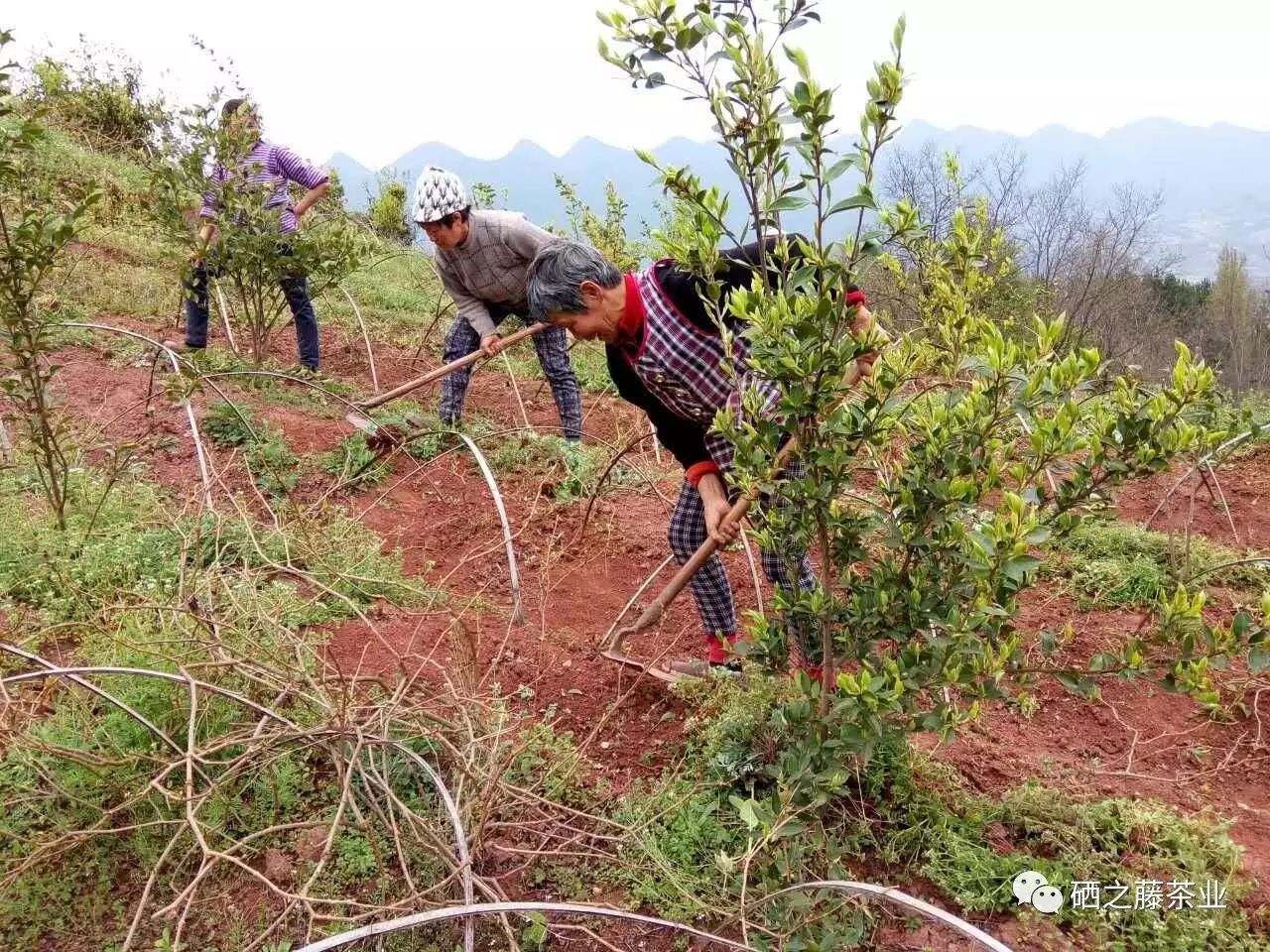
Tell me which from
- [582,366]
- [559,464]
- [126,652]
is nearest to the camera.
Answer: [126,652]

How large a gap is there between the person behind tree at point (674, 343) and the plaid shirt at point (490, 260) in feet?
5.80

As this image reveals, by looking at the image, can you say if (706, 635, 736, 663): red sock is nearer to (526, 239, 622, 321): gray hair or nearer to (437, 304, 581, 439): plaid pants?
(526, 239, 622, 321): gray hair

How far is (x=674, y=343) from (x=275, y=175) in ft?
12.1

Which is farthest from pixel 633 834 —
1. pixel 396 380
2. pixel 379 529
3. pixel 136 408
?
pixel 396 380

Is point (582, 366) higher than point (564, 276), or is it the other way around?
point (564, 276)

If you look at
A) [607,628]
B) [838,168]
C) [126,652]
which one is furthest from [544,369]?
[838,168]

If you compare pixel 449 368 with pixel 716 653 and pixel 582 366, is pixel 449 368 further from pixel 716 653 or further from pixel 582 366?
pixel 582 366

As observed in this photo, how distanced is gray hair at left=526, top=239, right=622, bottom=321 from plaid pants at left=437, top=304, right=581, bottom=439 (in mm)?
2197

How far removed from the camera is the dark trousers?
461 cm

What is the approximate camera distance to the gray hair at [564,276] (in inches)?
73.5

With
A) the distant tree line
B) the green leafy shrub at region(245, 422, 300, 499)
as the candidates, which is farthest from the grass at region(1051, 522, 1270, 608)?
the distant tree line

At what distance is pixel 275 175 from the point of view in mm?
4586

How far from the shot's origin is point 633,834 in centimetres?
193

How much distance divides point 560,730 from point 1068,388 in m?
1.72
